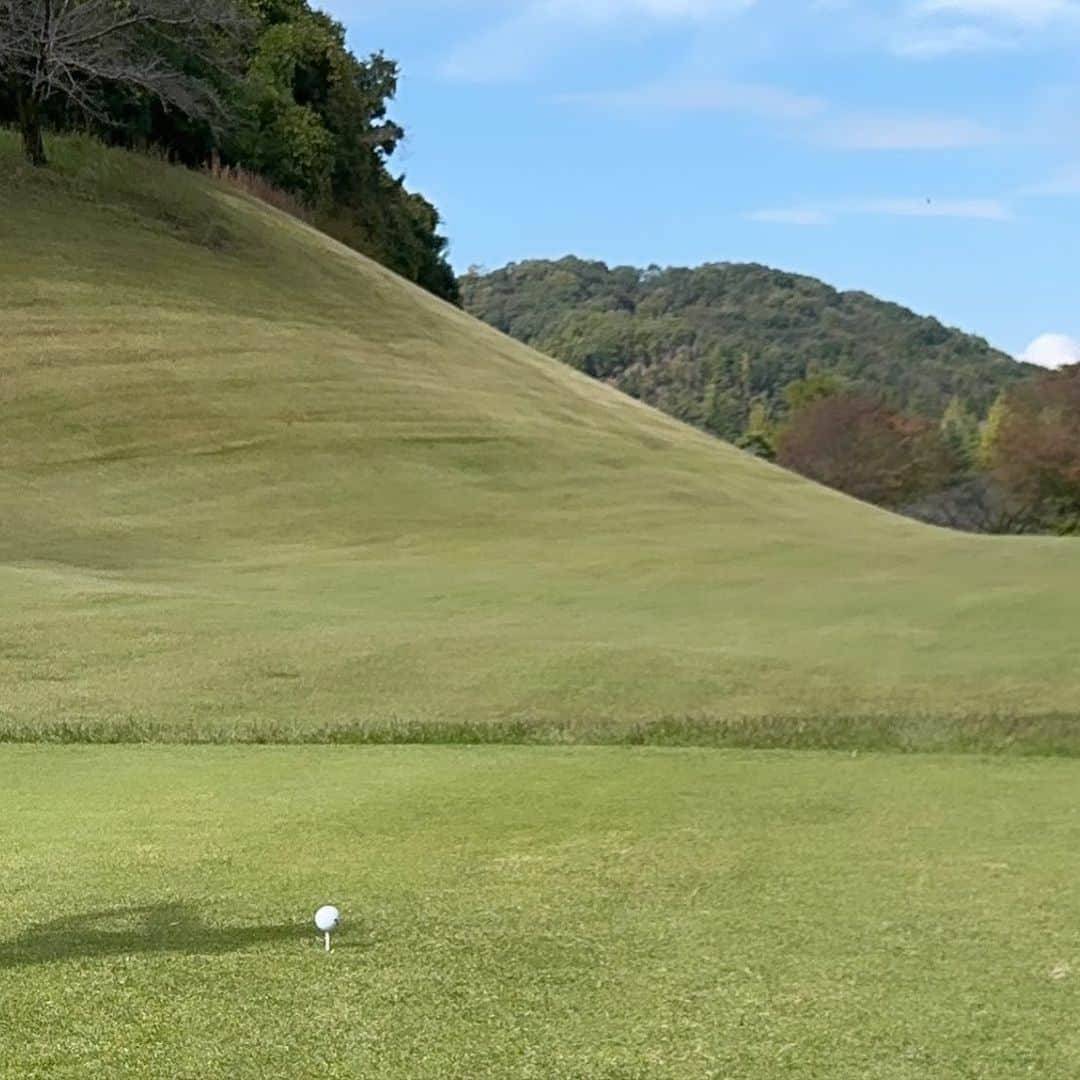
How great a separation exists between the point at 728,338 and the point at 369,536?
302ft

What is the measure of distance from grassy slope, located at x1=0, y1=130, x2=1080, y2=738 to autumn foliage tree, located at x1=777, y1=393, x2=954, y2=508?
24.1 meters

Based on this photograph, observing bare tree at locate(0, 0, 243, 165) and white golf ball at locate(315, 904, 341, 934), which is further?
bare tree at locate(0, 0, 243, 165)

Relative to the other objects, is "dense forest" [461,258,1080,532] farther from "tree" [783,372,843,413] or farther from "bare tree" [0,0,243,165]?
"bare tree" [0,0,243,165]

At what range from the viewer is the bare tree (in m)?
34.5

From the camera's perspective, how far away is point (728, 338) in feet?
372

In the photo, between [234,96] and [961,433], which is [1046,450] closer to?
[961,433]

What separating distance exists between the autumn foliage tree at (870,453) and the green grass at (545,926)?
5520cm

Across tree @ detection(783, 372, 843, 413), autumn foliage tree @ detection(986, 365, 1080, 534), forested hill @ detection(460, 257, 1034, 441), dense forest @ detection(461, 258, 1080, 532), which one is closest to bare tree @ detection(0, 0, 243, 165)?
autumn foliage tree @ detection(986, 365, 1080, 534)

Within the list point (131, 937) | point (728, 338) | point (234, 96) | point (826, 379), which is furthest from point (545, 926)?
point (728, 338)

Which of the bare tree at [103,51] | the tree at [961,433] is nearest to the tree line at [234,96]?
the bare tree at [103,51]

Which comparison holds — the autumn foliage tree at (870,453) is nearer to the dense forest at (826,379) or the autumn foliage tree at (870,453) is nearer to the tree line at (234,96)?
the dense forest at (826,379)

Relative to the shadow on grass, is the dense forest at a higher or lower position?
higher

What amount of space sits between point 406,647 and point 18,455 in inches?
540

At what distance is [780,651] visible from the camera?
14.8m
